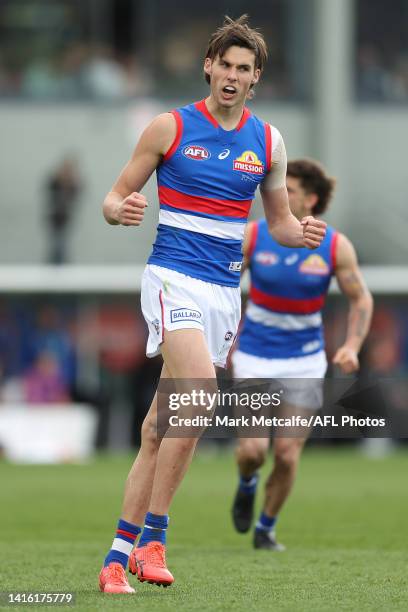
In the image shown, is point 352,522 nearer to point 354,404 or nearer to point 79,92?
point 354,404

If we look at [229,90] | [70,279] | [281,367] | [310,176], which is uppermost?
[229,90]

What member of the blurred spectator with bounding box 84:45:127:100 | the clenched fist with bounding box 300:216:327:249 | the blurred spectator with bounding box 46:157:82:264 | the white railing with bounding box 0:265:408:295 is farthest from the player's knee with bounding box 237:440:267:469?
the blurred spectator with bounding box 84:45:127:100

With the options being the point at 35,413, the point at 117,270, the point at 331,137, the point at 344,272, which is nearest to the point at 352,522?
the point at 344,272

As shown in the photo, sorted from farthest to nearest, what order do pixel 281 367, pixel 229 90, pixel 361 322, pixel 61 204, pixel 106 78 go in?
pixel 106 78 → pixel 61 204 → pixel 281 367 → pixel 361 322 → pixel 229 90

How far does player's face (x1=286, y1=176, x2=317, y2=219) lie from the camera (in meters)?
9.47

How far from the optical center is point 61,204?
22.9m

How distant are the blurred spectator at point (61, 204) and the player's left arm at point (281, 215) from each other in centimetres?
1584

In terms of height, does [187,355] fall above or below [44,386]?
above

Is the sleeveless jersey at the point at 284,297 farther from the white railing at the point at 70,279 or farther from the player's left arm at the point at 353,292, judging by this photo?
the white railing at the point at 70,279

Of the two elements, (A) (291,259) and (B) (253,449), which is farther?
(A) (291,259)

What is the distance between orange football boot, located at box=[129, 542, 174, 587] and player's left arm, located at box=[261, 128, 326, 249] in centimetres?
165

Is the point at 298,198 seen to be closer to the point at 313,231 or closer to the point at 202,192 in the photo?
the point at 313,231

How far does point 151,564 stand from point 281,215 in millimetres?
1868

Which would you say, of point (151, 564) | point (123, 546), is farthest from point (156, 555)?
point (123, 546)
